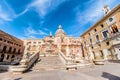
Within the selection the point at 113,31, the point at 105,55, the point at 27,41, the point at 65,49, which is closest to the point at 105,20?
the point at 113,31

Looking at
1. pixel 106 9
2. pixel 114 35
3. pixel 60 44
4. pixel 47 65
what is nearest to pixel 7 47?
pixel 60 44

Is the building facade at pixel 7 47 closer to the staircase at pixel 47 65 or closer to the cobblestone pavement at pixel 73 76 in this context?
the staircase at pixel 47 65

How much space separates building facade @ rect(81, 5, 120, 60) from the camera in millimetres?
16516

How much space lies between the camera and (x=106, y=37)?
1953 centimetres

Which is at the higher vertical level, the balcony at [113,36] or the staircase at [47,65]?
the balcony at [113,36]

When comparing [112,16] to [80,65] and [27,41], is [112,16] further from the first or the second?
[27,41]

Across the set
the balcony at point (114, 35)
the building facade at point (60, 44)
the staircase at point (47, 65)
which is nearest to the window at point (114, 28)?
the balcony at point (114, 35)

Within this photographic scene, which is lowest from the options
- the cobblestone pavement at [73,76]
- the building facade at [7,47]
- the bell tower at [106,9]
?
the cobblestone pavement at [73,76]

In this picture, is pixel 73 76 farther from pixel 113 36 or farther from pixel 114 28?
pixel 114 28

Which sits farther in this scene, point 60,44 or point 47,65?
point 60,44

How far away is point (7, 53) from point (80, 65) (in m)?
28.8

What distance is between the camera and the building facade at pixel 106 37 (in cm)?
1652

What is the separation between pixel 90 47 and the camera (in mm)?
26141

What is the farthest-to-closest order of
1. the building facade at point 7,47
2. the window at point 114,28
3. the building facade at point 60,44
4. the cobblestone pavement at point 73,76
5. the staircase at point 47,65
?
the building facade at point 60,44 → the building facade at point 7,47 → the window at point 114,28 → the staircase at point 47,65 → the cobblestone pavement at point 73,76
